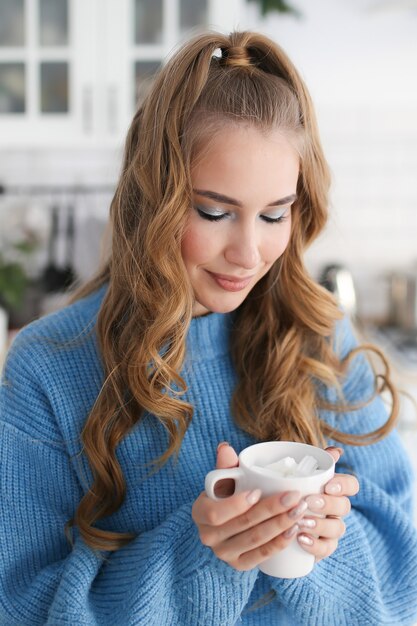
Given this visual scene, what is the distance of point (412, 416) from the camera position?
2.46 meters

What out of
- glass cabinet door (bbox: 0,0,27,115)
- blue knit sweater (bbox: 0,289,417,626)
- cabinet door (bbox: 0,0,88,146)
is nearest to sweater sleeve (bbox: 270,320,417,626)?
blue knit sweater (bbox: 0,289,417,626)

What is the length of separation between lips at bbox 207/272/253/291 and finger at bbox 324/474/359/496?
0.29 m

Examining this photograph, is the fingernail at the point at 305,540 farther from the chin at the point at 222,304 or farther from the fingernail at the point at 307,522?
the chin at the point at 222,304

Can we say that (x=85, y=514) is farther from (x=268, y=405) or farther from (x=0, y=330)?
(x=0, y=330)

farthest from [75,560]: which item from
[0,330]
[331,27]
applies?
[331,27]

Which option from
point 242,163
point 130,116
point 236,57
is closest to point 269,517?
point 242,163

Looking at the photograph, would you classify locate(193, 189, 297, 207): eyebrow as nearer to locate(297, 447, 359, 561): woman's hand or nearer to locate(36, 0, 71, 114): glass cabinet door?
locate(297, 447, 359, 561): woman's hand

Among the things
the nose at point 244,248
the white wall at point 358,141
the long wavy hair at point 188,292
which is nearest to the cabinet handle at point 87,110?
the white wall at point 358,141

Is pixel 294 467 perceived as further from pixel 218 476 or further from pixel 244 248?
pixel 244 248

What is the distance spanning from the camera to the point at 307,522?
805mm

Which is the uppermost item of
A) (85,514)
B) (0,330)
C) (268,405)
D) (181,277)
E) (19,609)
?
(181,277)

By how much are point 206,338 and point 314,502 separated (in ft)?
1.34

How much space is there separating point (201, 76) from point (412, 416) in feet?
5.77

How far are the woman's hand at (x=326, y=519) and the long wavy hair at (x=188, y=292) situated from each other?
0.84ft
